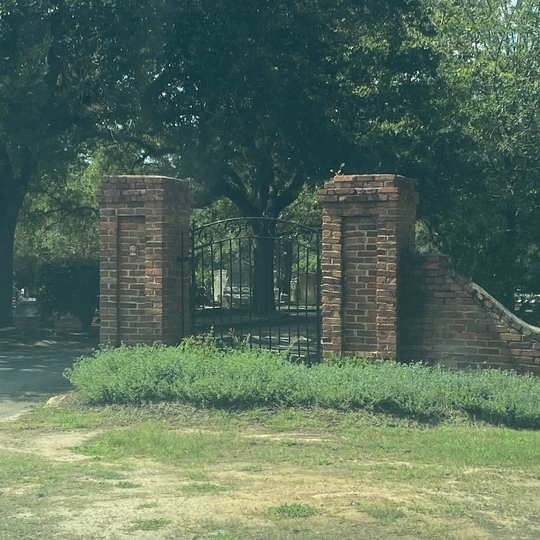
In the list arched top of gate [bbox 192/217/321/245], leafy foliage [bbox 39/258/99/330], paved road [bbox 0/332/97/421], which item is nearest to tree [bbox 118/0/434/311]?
arched top of gate [bbox 192/217/321/245]

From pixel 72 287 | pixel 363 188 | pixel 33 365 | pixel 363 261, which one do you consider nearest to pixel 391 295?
pixel 363 261

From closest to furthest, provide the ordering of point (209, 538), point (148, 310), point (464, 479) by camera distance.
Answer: point (209, 538)
point (464, 479)
point (148, 310)

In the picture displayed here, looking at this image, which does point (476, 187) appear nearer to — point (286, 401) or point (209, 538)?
point (286, 401)

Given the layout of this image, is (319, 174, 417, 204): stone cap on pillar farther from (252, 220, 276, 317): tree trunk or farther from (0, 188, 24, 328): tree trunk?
(0, 188, 24, 328): tree trunk

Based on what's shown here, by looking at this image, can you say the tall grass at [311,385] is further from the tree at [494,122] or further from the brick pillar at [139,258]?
the tree at [494,122]

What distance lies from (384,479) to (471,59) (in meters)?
17.7

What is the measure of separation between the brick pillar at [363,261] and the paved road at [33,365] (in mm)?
3916

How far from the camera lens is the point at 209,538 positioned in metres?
Result: 5.71

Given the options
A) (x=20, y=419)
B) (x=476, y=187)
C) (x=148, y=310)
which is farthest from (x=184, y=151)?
(x=20, y=419)

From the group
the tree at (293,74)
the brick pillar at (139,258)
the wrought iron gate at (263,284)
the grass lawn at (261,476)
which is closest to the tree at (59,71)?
the tree at (293,74)

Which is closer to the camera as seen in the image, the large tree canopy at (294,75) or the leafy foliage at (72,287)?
the large tree canopy at (294,75)

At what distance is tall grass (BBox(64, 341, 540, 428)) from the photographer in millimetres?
9367

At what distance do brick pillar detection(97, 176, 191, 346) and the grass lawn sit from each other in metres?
1.99

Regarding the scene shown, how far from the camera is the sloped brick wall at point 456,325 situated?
10.6 metres
